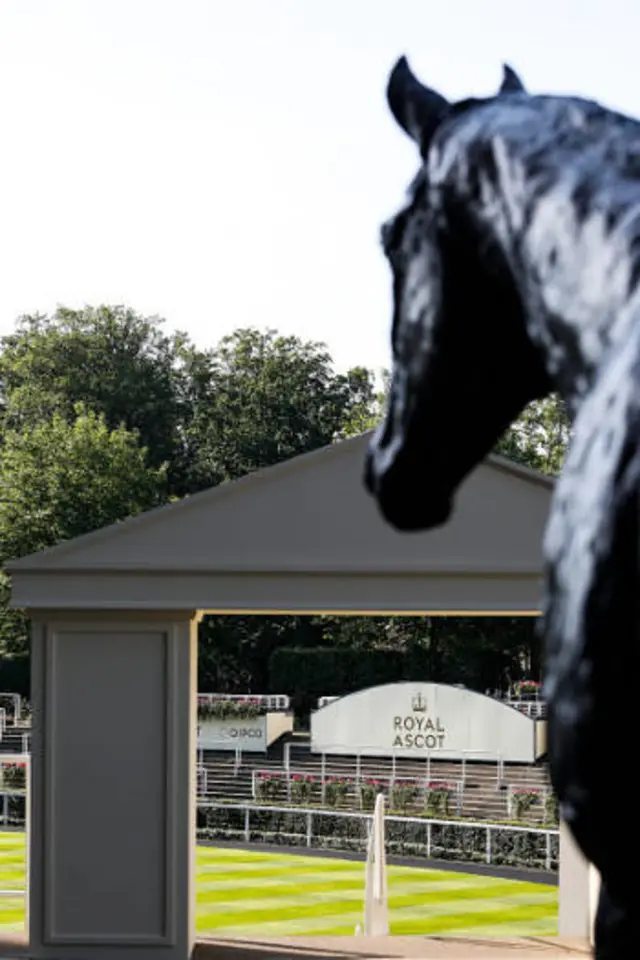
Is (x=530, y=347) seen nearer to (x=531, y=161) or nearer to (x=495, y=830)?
(x=531, y=161)

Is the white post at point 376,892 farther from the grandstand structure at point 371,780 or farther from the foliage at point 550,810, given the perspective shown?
the grandstand structure at point 371,780

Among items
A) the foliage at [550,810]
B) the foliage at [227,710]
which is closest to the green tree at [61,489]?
the foliage at [227,710]

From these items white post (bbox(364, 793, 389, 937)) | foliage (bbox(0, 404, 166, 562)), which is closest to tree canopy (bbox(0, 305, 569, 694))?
foliage (bbox(0, 404, 166, 562))

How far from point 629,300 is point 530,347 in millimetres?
262

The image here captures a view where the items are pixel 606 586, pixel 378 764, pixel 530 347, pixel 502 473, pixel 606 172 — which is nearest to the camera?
pixel 606 586

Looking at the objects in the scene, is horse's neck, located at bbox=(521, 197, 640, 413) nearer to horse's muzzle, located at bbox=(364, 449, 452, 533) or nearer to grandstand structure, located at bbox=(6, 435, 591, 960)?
horse's muzzle, located at bbox=(364, 449, 452, 533)

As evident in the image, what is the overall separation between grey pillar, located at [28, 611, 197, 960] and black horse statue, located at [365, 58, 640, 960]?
1037 centimetres

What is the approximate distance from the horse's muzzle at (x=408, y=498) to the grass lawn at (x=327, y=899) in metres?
13.9

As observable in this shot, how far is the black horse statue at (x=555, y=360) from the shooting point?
1.30 m

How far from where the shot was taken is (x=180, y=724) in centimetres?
1198

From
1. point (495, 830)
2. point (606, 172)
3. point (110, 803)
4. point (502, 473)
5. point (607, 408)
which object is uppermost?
point (502, 473)

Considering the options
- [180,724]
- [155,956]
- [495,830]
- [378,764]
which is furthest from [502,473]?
[378,764]

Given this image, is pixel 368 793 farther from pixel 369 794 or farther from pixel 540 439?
pixel 540 439

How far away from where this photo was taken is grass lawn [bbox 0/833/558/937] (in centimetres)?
1655
